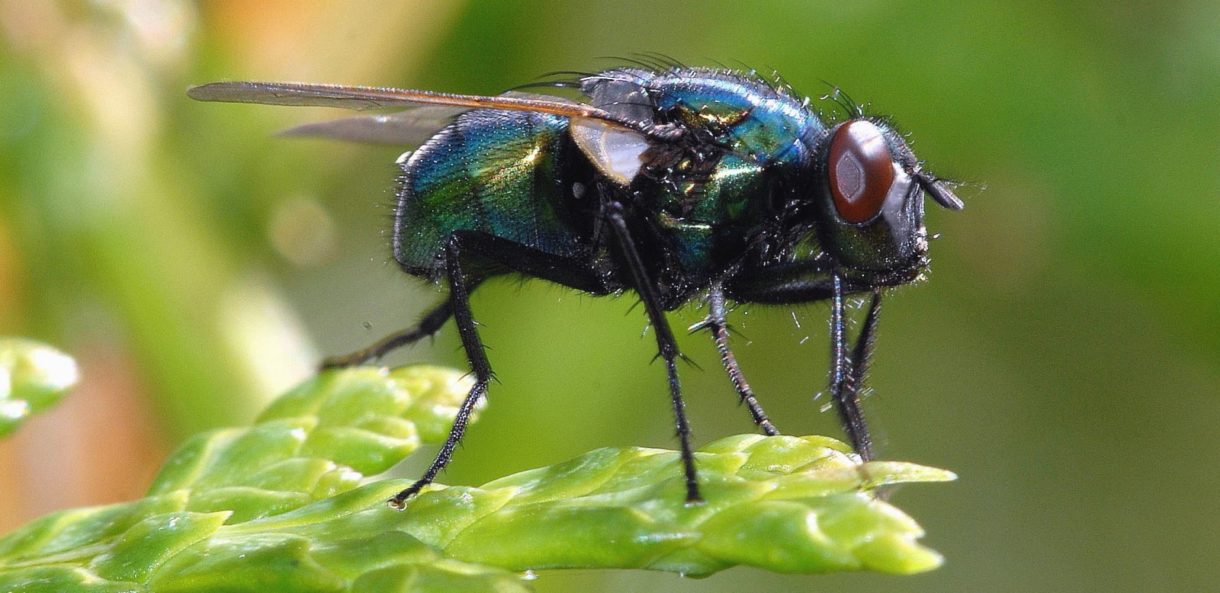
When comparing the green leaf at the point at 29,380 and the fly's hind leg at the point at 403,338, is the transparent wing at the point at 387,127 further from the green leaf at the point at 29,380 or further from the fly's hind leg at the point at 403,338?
the green leaf at the point at 29,380

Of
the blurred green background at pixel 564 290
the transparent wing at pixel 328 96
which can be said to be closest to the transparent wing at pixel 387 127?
the blurred green background at pixel 564 290

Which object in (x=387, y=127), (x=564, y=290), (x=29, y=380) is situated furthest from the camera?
(x=387, y=127)

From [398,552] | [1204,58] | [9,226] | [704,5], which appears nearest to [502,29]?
[704,5]

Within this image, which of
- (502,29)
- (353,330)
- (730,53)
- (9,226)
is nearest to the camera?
(9,226)

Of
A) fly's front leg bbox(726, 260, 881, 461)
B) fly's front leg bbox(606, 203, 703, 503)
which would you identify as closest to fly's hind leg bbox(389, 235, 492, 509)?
fly's front leg bbox(606, 203, 703, 503)

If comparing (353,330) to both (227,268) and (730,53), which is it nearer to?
(227,268)

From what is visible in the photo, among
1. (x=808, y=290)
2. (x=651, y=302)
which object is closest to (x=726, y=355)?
(x=651, y=302)

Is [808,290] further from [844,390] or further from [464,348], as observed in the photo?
[464,348]

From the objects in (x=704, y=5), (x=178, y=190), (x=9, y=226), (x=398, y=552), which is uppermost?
(x=704, y=5)
